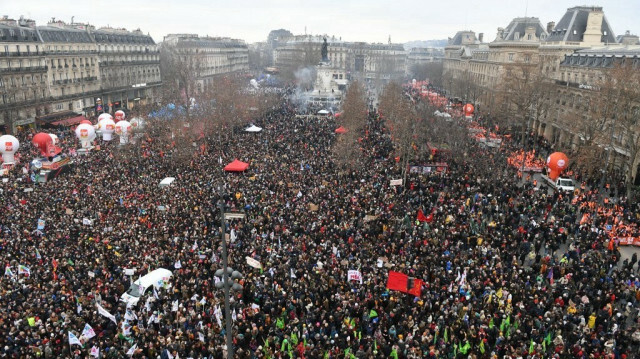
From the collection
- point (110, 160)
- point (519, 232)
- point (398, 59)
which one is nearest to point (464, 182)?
point (519, 232)

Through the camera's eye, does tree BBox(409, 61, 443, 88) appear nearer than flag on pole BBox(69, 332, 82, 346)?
No

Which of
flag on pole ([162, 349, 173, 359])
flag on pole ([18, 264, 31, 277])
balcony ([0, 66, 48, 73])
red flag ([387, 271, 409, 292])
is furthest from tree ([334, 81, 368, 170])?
balcony ([0, 66, 48, 73])

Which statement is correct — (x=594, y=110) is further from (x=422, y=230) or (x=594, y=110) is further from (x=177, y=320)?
(x=177, y=320)

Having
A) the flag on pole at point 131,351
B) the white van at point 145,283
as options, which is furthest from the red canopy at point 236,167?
the flag on pole at point 131,351

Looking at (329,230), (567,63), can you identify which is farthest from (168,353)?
(567,63)

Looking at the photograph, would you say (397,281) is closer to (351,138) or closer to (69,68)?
(351,138)

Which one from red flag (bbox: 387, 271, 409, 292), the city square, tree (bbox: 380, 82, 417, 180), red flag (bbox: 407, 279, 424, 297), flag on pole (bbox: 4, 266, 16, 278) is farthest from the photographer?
tree (bbox: 380, 82, 417, 180)

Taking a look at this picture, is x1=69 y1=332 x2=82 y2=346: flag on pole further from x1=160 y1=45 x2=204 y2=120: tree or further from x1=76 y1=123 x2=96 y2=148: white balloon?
x1=160 y1=45 x2=204 y2=120: tree
